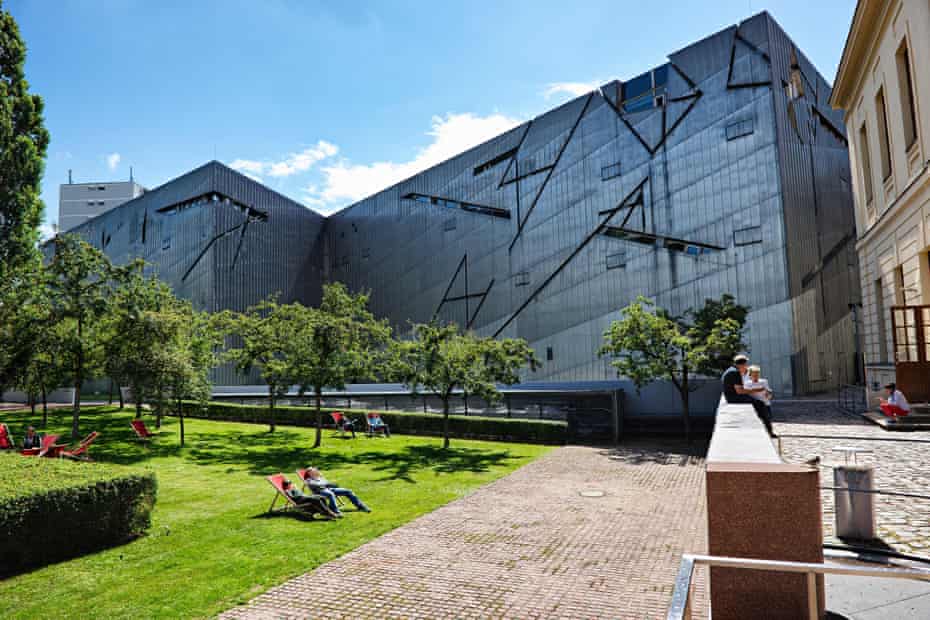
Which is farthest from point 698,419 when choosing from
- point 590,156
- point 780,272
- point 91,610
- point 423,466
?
point 91,610

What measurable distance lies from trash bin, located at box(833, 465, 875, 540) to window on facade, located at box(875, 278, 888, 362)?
16.4m

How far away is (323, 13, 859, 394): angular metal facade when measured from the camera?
28.2 meters

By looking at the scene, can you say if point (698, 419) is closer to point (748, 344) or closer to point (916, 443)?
point (748, 344)

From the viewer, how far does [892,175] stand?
1847cm

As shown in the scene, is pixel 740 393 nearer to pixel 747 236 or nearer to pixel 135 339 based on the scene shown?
pixel 135 339

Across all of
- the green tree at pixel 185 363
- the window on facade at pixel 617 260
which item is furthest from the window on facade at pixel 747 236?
the green tree at pixel 185 363

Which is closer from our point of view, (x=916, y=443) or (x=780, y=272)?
(x=916, y=443)

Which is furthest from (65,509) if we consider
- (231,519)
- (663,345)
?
(663,345)

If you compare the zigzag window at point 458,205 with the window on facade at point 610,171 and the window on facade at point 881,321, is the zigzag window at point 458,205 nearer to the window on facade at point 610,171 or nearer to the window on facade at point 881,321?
the window on facade at point 610,171

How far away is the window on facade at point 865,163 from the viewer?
71.6 feet

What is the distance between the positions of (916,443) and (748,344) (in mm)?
17829

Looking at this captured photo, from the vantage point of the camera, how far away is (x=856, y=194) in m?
23.3

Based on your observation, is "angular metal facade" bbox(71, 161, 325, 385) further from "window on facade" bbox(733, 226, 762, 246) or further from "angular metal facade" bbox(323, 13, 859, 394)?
"window on facade" bbox(733, 226, 762, 246)

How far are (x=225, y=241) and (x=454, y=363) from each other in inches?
1152
